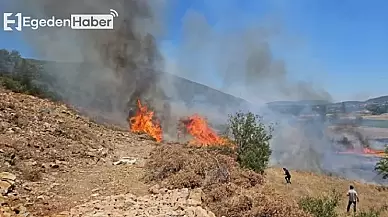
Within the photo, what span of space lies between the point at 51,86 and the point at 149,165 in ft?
106

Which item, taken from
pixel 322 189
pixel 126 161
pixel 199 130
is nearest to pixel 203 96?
pixel 199 130

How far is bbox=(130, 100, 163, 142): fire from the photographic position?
33.7 meters

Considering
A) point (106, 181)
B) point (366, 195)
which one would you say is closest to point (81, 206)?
point (106, 181)

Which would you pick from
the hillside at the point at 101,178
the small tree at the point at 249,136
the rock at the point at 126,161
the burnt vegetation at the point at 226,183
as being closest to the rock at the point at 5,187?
the hillside at the point at 101,178

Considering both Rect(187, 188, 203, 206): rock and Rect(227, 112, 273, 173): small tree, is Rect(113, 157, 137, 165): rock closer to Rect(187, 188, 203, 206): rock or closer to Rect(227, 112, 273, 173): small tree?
Rect(187, 188, 203, 206): rock

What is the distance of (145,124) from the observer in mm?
35562

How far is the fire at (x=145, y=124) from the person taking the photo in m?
33.7

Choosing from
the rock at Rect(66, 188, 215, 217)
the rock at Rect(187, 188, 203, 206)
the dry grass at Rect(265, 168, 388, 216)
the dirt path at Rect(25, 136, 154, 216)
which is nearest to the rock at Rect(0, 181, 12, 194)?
the dirt path at Rect(25, 136, 154, 216)

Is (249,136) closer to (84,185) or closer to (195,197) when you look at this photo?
(84,185)

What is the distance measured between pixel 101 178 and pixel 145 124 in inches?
874

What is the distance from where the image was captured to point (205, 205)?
421 inches

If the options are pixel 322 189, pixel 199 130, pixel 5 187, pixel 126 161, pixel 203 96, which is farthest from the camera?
pixel 203 96

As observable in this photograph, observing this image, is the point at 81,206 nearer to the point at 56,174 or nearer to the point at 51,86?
the point at 56,174

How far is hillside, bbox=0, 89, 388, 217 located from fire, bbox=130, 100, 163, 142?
41.6 feet
